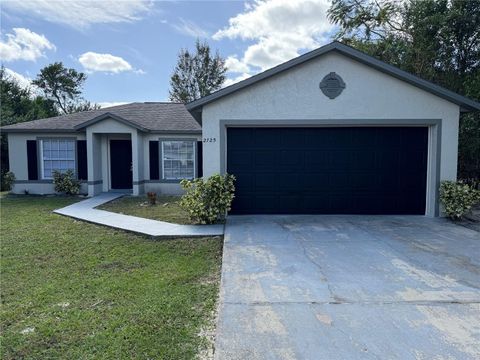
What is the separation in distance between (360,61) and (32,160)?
1324 centimetres

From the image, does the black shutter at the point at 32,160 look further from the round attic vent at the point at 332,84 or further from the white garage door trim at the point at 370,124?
the round attic vent at the point at 332,84

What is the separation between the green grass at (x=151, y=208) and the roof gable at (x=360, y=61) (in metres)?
2.97

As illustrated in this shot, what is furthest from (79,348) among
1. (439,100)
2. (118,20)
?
(118,20)

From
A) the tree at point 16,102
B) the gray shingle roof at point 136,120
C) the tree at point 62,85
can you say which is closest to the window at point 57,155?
the gray shingle roof at point 136,120

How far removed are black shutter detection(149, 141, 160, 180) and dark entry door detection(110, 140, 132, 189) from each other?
1301 mm

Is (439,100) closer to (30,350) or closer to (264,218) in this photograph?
(264,218)

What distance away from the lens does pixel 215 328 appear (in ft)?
10.5

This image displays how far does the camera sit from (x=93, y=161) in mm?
13008

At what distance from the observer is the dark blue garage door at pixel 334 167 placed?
8.65 metres

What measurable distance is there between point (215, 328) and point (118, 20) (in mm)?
11580

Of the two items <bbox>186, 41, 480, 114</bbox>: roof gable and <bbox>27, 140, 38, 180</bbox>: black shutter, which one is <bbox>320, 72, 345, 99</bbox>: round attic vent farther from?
<bbox>27, 140, 38, 180</bbox>: black shutter

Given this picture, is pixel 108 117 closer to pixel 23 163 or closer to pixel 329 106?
pixel 23 163

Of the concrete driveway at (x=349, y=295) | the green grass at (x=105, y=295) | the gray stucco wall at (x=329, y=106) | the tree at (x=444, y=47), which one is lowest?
the green grass at (x=105, y=295)

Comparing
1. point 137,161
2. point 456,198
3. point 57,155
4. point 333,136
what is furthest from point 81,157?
point 456,198
